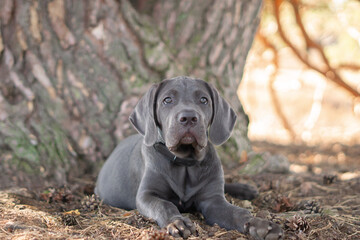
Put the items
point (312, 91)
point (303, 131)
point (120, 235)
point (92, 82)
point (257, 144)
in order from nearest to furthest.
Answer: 1. point (120, 235)
2. point (92, 82)
3. point (257, 144)
4. point (303, 131)
5. point (312, 91)

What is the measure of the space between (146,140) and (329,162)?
Result: 18.8 ft

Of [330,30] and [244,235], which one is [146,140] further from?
[330,30]

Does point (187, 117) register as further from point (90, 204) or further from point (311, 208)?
point (311, 208)

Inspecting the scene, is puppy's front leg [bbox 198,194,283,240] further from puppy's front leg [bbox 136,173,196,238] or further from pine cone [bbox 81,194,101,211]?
pine cone [bbox 81,194,101,211]

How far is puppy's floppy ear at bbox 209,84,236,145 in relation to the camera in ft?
12.6

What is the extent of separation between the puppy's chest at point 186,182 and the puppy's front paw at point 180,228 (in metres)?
0.71

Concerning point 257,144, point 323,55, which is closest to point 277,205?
point 257,144

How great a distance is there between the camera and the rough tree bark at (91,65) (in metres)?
5.13

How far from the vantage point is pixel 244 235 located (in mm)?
3045

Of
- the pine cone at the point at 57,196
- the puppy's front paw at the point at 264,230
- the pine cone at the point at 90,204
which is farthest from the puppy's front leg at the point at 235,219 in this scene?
the pine cone at the point at 57,196

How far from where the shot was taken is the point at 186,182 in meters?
3.84

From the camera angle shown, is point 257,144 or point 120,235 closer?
point 120,235

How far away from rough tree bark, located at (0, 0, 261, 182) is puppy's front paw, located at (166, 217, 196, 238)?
100 inches

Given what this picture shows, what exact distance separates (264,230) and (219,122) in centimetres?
127
